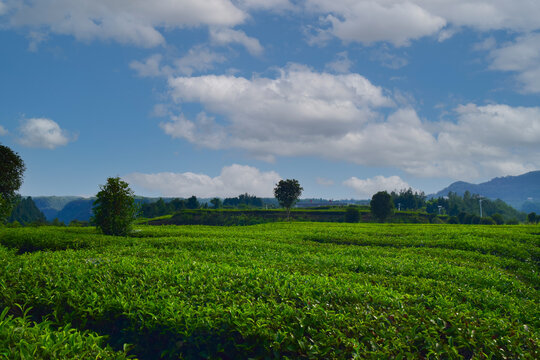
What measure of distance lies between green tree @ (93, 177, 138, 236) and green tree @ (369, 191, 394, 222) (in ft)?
175

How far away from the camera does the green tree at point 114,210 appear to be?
20406 mm

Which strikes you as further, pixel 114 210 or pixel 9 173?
pixel 9 173

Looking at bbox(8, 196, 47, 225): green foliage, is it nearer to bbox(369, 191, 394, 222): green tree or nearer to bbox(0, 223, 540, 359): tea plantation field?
bbox(369, 191, 394, 222): green tree

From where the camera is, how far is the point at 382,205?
65.6 m

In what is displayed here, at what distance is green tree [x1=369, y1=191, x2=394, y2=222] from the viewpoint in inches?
2576

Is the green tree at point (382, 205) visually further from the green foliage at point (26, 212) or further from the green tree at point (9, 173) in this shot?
the green foliage at point (26, 212)

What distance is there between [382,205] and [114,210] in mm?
54659

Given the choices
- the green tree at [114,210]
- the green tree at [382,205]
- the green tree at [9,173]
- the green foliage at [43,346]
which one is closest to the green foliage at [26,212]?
the green tree at [9,173]

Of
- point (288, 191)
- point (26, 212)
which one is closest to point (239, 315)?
point (288, 191)

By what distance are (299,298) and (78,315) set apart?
13.5 ft

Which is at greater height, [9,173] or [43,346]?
[9,173]

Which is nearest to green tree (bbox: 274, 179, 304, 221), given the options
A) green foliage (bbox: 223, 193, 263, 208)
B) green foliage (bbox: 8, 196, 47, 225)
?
green foliage (bbox: 223, 193, 263, 208)

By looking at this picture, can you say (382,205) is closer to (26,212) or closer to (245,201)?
(245,201)

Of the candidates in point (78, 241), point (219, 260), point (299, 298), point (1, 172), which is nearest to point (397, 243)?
point (219, 260)
